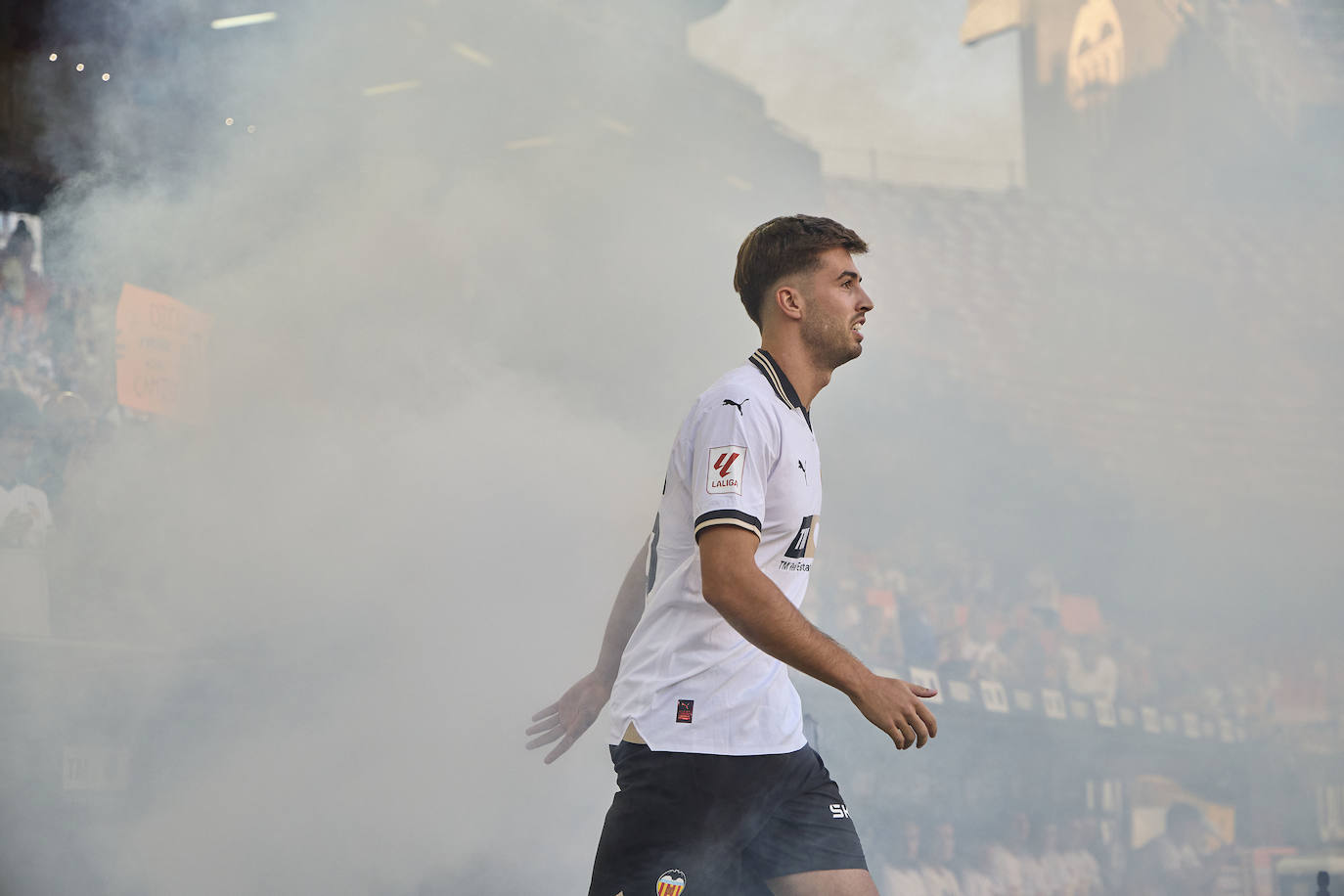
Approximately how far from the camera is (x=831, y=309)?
1914 millimetres

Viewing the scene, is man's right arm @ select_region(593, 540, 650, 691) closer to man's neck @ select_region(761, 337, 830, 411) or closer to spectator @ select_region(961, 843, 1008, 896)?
man's neck @ select_region(761, 337, 830, 411)

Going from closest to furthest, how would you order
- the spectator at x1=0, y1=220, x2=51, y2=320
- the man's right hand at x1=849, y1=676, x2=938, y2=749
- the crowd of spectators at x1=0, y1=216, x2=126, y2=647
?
the man's right hand at x1=849, y1=676, x2=938, y2=749 < the crowd of spectators at x1=0, y1=216, x2=126, y2=647 < the spectator at x1=0, y1=220, x2=51, y2=320

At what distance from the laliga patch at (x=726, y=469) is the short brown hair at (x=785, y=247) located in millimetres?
347

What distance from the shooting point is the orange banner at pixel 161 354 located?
311 cm

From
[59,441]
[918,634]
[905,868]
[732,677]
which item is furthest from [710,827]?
[918,634]

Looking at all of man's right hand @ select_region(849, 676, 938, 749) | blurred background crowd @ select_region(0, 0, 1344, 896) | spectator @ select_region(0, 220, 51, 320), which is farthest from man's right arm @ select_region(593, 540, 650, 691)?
spectator @ select_region(0, 220, 51, 320)

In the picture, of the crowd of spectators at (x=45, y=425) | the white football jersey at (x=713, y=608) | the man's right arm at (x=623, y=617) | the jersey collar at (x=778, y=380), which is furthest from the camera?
the crowd of spectators at (x=45, y=425)

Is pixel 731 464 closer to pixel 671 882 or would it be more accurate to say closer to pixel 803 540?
pixel 803 540

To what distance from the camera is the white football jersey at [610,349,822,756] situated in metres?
1.71

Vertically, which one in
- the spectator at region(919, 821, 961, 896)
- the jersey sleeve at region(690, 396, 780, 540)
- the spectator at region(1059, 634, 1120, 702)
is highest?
the jersey sleeve at region(690, 396, 780, 540)

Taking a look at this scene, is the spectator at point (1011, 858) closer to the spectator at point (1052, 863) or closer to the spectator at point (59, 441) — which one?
the spectator at point (1052, 863)

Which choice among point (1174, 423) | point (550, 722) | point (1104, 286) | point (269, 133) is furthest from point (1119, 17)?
point (550, 722)

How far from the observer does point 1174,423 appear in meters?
4.57

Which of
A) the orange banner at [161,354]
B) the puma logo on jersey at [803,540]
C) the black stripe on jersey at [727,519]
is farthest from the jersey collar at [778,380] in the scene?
the orange banner at [161,354]
